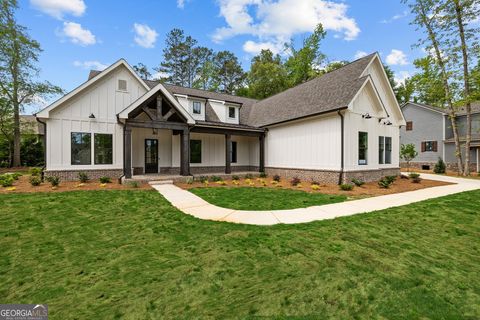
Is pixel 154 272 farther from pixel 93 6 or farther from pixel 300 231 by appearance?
pixel 93 6

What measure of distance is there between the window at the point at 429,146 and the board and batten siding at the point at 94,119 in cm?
3051

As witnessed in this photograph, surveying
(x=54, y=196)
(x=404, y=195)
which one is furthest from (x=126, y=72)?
(x=404, y=195)

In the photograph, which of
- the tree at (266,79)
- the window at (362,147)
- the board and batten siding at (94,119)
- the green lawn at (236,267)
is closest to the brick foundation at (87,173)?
the board and batten siding at (94,119)

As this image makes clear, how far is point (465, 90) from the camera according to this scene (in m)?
17.9

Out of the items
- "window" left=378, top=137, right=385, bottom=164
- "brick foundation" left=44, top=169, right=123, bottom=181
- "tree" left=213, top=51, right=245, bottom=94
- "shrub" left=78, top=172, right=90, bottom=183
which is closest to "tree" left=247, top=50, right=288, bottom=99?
"tree" left=213, top=51, right=245, bottom=94

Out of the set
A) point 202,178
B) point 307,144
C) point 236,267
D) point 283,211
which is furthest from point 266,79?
point 236,267

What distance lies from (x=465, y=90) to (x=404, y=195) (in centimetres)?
1679

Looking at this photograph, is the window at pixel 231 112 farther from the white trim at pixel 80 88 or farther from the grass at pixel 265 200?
the grass at pixel 265 200

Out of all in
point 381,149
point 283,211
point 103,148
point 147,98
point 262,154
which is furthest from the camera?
point 262,154

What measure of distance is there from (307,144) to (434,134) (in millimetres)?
21613

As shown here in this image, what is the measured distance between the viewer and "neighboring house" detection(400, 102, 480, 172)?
2250 cm

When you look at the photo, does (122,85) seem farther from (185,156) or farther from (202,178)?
(202,178)

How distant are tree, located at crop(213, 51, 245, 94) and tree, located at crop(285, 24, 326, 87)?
9.81m

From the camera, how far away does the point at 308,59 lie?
3177 centimetres
